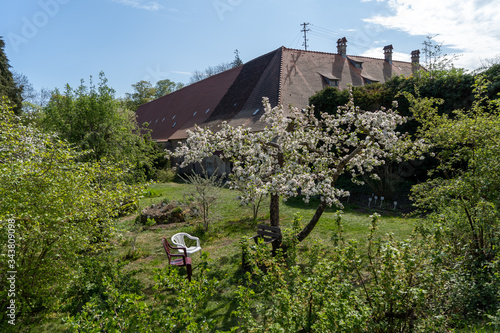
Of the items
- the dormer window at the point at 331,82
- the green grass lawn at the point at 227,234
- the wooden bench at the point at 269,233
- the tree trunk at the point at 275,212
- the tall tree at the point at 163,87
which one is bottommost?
the green grass lawn at the point at 227,234

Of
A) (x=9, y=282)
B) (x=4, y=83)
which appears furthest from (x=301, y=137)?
(x=4, y=83)

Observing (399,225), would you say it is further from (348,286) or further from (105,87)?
(105,87)

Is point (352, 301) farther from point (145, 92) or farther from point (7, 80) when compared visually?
point (145, 92)

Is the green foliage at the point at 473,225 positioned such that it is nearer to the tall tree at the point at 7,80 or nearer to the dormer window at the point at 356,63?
the dormer window at the point at 356,63

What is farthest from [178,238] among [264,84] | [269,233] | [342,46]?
[342,46]

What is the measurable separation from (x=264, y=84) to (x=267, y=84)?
43 cm

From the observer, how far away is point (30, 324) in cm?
488

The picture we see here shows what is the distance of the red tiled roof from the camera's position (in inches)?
718

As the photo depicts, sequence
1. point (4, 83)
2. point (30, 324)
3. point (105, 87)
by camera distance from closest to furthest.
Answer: point (30, 324), point (105, 87), point (4, 83)

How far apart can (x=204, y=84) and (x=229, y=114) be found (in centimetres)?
1007

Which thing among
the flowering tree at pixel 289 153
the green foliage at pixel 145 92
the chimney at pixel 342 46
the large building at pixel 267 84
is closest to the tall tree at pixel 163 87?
the green foliage at pixel 145 92

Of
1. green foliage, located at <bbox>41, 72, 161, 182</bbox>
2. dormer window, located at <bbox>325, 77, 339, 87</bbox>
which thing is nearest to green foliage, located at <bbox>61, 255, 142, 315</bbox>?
green foliage, located at <bbox>41, 72, 161, 182</bbox>

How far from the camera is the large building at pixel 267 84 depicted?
18.3 meters

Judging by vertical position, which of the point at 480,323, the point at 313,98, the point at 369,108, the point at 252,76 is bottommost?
the point at 480,323
